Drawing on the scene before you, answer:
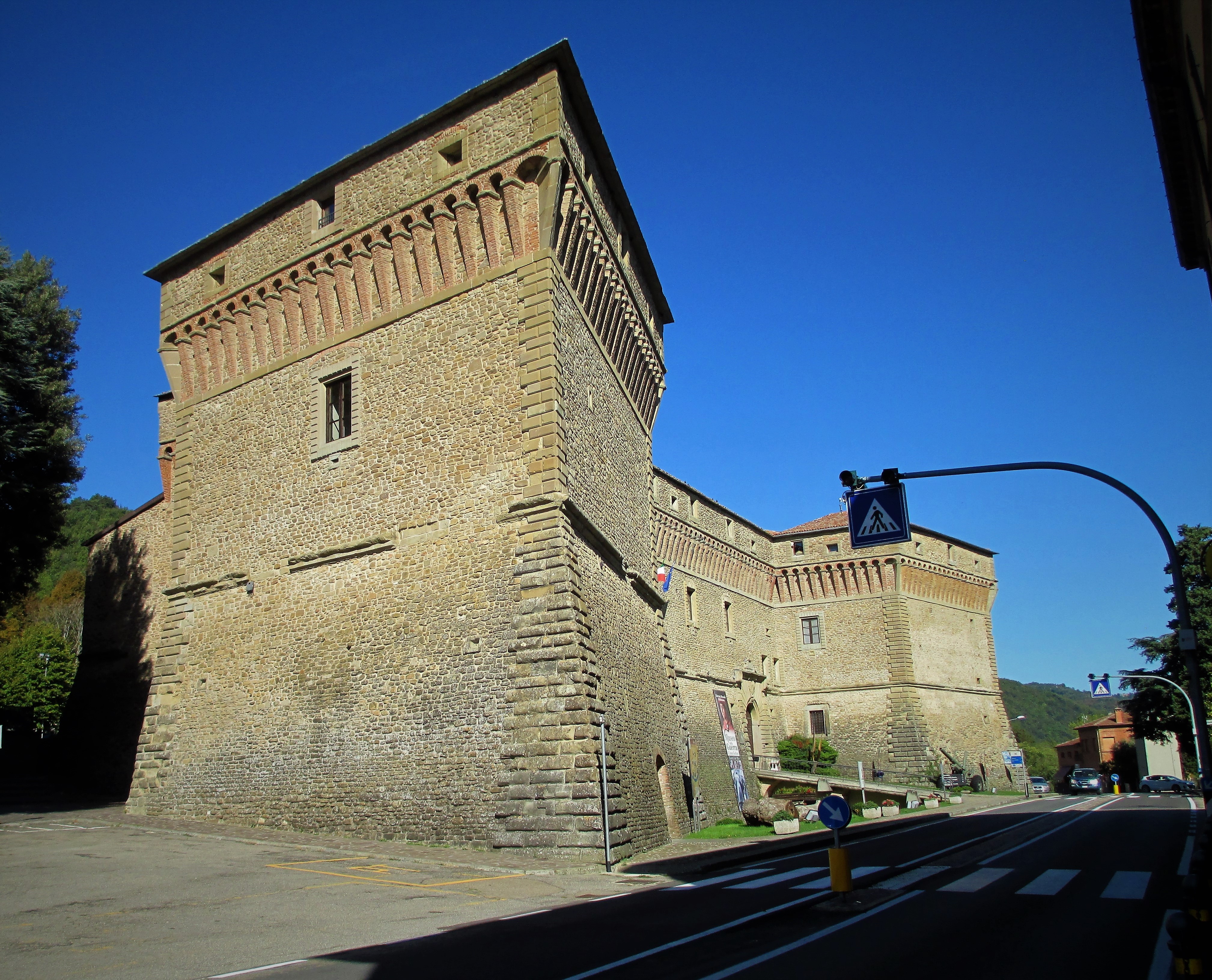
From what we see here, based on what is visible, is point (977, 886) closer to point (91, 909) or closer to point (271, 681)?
point (91, 909)

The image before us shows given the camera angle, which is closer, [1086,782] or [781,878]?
[781,878]

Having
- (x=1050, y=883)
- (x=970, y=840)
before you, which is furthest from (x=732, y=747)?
(x=1050, y=883)

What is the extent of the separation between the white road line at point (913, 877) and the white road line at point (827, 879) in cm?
35

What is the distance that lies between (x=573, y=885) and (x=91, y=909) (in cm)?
543

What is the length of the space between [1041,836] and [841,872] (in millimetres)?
11294

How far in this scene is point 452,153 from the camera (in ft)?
55.7

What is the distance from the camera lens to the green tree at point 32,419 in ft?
61.1

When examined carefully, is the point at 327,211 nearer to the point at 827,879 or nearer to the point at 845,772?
the point at 827,879

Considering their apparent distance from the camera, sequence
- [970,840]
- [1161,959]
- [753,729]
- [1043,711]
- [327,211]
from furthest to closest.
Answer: [1043,711], [753,729], [327,211], [970,840], [1161,959]

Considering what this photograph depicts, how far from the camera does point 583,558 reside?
51.6 feet

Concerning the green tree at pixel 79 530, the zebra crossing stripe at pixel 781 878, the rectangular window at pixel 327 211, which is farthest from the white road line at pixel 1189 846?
the green tree at pixel 79 530

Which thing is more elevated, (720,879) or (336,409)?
(336,409)

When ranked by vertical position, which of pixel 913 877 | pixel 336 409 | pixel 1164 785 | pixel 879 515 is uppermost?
pixel 336 409

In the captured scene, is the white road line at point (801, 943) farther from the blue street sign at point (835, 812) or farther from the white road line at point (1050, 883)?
the white road line at point (1050, 883)
